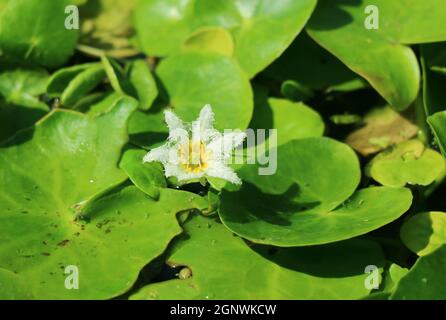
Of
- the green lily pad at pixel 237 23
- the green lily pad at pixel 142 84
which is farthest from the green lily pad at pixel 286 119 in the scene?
the green lily pad at pixel 142 84

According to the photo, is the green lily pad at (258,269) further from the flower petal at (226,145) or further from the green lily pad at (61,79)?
the green lily pad at (61,79)

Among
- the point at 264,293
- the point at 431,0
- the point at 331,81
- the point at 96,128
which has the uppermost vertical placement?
the point at 431,0

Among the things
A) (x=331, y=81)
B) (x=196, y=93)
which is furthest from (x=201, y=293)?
(x=331, y=81)

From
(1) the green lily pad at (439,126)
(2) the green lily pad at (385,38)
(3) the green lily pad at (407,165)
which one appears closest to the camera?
(1) the green lily pad at (439,126)

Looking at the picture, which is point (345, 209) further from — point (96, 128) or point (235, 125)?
point (96, 128)

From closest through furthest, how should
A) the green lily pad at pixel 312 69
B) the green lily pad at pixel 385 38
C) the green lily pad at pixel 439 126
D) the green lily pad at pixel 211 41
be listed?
the green lily pad at pixel 439 126 → the green lily pad at pixel 385 38 → the green lily pad at pixel 211 41 → the green lily pad at pixel 312 69

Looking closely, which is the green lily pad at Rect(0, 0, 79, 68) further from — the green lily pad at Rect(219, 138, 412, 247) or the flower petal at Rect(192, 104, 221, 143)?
the green lily pad at Rect(219, 138, 412, 247)
